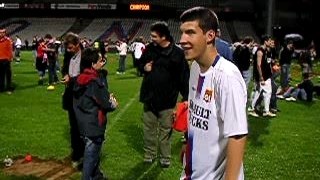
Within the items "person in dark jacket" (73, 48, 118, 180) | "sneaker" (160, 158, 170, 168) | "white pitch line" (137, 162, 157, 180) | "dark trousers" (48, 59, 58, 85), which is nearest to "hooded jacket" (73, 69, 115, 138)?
"person in dark jacket" (73, 48, 118, 180)

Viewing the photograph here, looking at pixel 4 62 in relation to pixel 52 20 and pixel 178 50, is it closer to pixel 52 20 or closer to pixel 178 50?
pixel 178 50

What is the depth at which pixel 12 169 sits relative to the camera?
7.65m

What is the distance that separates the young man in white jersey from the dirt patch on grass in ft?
14.8

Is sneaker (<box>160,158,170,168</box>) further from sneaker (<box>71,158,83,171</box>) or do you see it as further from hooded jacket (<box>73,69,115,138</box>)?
hooded jacket (<box>73,69,115,138</box>)

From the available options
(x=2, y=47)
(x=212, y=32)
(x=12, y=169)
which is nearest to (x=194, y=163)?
(x=212, y=32)

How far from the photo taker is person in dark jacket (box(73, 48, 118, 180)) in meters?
6.20

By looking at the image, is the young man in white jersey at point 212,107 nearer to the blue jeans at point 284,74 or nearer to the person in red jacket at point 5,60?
the person in red jacket at point 5,60

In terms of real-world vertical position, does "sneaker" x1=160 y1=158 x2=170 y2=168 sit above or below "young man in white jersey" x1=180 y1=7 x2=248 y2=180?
below

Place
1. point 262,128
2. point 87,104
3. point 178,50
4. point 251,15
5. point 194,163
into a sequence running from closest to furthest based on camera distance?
point 194,163 → point 87,104 → point 178,50 → point 262,128 → point 251,15

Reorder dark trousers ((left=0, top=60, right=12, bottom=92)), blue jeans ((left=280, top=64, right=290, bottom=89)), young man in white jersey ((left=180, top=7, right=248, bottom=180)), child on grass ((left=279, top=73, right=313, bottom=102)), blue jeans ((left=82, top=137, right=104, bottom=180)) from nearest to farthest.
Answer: young man in white jersey ((left=180, top=7, right=248, bottom=180))
blue jeans ((left=82, top=137, right=104, bottom=180))
dark trousers ((left=0, top=60, right=12, bottom=92))
child on grass ((left=279, top=73, right=313, bottom=102))
blue jeans ((left=280, top=64, right=290, bottom=89))

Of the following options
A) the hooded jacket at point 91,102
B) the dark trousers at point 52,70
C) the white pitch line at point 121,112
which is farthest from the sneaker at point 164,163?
the dark trousers at point 52,70

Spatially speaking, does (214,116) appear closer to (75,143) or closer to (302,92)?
(75,143)

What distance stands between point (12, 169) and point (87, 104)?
2148 mm

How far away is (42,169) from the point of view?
7.66m
